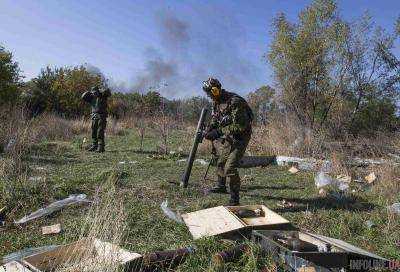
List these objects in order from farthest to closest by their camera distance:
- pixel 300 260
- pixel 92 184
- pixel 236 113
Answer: pixel 92 184 → pixel 236 113 → pixel 300 260

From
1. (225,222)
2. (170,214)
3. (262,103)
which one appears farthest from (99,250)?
(262,103)

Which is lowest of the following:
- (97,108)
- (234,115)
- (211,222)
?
(211,222)

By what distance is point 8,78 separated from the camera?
2011 centimetres

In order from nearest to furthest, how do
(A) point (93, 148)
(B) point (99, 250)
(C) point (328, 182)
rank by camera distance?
(B) point (99, 250)
(C) point (328, 182)
(A) point (93, 148)

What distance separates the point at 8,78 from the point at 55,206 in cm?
1575

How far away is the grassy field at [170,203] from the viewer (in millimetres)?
5059

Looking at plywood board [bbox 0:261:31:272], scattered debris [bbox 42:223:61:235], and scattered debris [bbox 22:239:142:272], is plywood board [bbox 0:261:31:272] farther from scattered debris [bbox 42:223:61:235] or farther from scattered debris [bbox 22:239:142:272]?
scattered debris [bbox 42:223:61:235]

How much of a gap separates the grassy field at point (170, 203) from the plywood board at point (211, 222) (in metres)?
0.12

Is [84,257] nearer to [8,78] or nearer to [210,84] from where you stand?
[210,84]

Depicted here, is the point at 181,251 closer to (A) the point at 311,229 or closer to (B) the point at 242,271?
(B) the point at 242,271

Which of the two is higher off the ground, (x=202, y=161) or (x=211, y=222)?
(x=202, y=161)

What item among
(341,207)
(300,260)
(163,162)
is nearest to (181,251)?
(300,260)

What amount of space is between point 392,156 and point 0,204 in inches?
327

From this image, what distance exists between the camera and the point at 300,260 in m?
4.06
